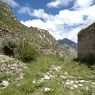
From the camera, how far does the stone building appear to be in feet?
69.9

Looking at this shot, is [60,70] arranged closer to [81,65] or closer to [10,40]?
[81,65]

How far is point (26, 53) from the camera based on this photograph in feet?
74.1

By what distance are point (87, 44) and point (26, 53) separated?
4723 millimetres

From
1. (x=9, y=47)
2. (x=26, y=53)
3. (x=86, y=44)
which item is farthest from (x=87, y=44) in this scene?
(x=9, y=47)

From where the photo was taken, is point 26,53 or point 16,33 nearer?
point 26,53

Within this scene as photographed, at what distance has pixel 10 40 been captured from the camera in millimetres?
23844

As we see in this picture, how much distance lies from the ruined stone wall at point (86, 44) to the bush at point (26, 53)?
3.88 meters

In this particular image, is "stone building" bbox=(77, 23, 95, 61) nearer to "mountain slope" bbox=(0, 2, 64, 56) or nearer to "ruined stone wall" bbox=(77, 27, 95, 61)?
"ruined stone wall" bbox=(77, 27, 95, 61)

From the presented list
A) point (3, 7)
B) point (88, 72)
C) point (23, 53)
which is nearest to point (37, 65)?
point (23, 53)

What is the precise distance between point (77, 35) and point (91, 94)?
14.8 m

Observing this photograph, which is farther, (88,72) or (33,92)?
(88,72)

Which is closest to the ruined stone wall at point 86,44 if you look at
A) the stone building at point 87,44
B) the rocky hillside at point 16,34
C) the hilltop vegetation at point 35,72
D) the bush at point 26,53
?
the stone building at point 87,44

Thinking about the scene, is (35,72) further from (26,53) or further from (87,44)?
(87,44)

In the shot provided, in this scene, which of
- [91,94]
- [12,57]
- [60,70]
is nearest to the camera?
[91,94]
